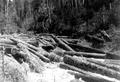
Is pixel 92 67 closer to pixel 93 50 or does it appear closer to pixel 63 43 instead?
pixel 93 50

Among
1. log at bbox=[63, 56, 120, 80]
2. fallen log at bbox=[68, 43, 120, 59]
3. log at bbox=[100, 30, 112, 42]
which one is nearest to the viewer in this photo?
log at bbox=[63, 56, 120, 80]

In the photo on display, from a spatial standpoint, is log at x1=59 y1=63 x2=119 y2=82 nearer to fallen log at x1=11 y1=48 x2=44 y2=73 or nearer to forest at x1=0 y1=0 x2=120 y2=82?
forest at x1=0 y1=0 x2=120 y2=82

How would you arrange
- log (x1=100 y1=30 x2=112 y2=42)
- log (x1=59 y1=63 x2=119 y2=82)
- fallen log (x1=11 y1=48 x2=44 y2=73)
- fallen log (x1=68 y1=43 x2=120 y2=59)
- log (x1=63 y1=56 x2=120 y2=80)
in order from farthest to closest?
1. log (x1=100 y1=30 x2=112 y2=42)
2. fallen log (x1=68 y1=43 x2=120 y2=59)
3. fallen log (x1=11 y1=48 x2=44 y2=73)
4. log (x1=63 y1=56 x2=120 y2=80)
5. log (x1=59 y1=63 x2=119 y2=82)

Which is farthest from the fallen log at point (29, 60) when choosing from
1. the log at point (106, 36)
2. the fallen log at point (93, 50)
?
the log at point (106, 36)

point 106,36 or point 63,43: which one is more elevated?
point 106,36

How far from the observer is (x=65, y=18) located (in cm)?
1914

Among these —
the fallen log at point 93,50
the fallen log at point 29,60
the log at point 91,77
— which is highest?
the fallen log at point 29,60

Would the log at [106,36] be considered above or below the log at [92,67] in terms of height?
above

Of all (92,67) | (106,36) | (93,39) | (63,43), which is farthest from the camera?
(93,39)

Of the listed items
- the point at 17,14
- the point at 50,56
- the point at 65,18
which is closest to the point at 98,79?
the point at 50,56

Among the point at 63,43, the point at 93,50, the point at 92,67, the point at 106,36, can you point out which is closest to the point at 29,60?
the point at 92,67

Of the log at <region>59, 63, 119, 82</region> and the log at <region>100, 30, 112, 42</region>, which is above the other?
the log at <region>100, 30, 112, 42</region>

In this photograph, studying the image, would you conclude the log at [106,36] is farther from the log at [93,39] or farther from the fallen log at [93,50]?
the fallen log at [93,50]

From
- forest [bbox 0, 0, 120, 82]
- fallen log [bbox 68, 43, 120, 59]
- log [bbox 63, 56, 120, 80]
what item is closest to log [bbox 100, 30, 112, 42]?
forest [bbox 0, 0, 120, 82]
